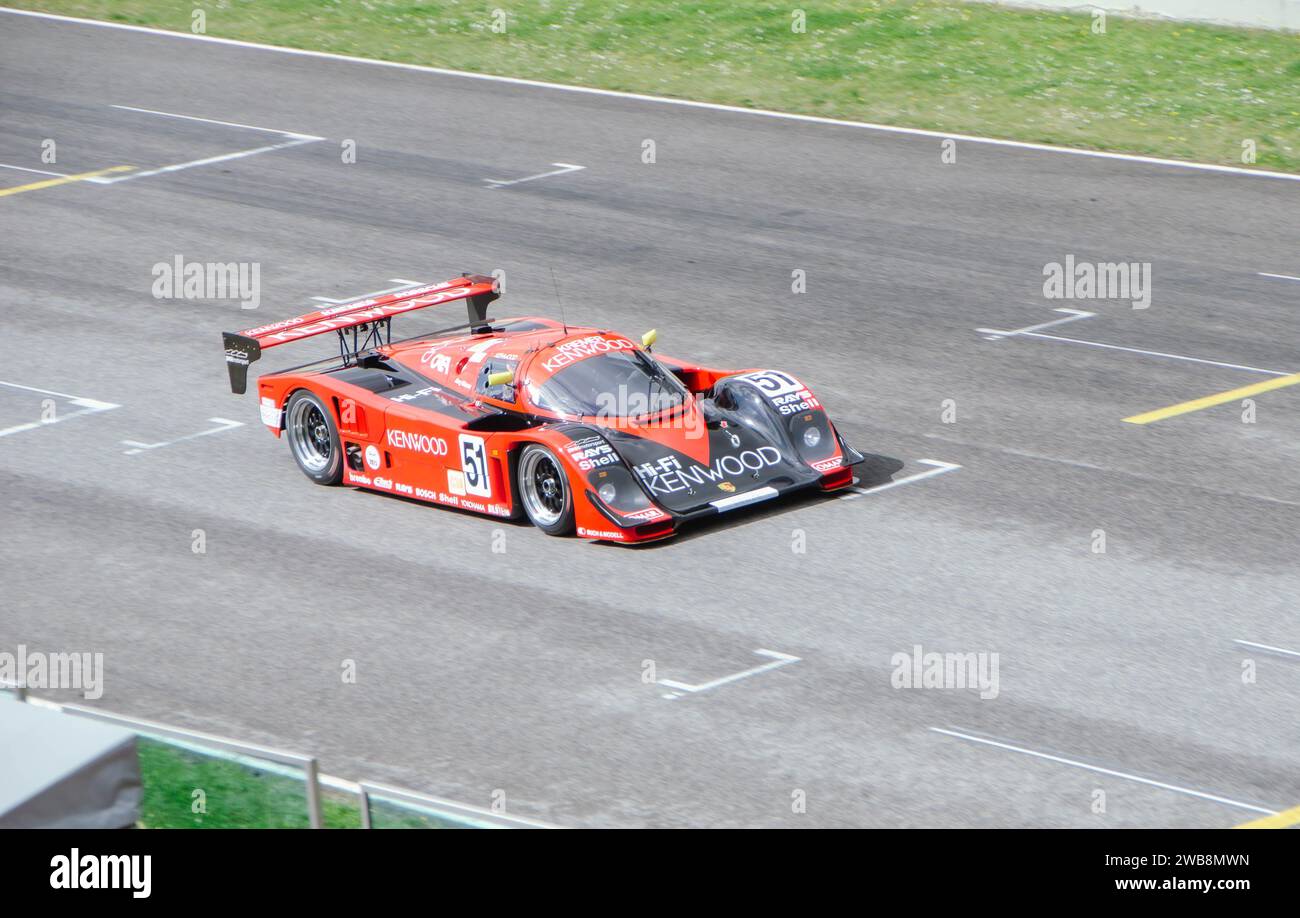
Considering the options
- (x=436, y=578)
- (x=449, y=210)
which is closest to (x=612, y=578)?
(x=436, y=578)

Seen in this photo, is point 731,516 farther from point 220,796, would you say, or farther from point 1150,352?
point 220,796

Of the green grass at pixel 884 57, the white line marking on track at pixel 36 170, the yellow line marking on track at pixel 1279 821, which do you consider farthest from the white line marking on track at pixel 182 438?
the green grass at pixel 884 57

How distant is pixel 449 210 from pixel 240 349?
8.96m

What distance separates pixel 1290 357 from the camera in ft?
63.7

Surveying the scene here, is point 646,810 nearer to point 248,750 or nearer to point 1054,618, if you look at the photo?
point 248,750

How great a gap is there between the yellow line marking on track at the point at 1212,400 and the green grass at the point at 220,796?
10.6 meters

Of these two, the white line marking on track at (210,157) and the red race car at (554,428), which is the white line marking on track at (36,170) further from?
the red race car at (554,428)

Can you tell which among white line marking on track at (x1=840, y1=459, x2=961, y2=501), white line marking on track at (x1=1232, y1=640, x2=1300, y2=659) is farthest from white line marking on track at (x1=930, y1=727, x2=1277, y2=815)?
white line marking on track at (x1=840, y1=459, x2=961, y2=501)

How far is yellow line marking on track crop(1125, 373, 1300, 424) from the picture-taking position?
17844mm

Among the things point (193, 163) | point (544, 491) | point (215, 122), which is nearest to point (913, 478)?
point (544, 491)

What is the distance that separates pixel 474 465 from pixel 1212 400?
715 cm

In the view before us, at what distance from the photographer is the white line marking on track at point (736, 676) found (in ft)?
41.5

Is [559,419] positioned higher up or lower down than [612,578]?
higher up

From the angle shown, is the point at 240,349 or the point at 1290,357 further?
the point at 1290,357
